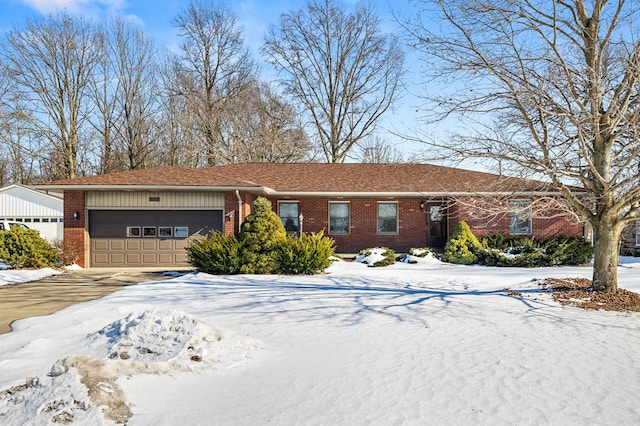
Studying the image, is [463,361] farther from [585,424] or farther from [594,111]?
[594,111]

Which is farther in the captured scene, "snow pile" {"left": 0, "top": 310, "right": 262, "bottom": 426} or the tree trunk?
the tree trunk

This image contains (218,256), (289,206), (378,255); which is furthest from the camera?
(289,206)

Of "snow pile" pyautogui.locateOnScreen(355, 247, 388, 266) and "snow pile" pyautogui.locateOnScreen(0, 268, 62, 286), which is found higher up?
"snow pile" pyautogui.locateOnScreen(355, 247, 388, 266)

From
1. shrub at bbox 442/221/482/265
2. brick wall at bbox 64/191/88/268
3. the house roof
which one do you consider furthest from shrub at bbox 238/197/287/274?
shrub at bbox 442/221/482/265

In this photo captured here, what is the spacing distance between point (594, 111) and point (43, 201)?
97.1 ft

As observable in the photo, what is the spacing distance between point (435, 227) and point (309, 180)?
5628mm

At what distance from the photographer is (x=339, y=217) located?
61.1 ft

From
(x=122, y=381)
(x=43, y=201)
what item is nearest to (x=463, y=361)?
(x=122, y=381)

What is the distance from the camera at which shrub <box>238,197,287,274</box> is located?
1268 centimetres

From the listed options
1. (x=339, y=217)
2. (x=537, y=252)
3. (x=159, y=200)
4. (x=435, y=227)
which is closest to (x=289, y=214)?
(x=339, y=217)

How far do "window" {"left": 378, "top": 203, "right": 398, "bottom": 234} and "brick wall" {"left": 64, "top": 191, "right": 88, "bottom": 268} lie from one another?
36.3ft

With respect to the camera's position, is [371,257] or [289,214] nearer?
[371,257]

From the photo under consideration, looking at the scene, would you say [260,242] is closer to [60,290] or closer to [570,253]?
[60,290]

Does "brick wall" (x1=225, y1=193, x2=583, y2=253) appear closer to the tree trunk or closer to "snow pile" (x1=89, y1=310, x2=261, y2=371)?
the tree trunk
